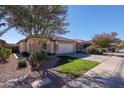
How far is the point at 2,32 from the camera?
487 inches

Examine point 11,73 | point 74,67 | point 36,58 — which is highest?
point 36,58

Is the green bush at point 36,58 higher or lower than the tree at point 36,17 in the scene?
lower

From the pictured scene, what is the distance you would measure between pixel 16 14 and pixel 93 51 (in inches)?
829

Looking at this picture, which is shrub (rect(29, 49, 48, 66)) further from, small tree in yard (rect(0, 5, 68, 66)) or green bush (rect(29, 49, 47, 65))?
small tree in yard (rect(0, 5, 68, 66))

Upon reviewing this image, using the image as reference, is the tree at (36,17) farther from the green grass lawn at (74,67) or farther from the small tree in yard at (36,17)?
the green grass lawn at (74,67)

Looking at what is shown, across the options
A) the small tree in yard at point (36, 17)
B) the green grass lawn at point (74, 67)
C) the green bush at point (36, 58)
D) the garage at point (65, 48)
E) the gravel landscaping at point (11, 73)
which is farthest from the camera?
the garage at point (65, 48)

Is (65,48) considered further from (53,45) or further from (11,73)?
(11,73)

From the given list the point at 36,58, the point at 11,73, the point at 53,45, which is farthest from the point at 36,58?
the point at 53,45

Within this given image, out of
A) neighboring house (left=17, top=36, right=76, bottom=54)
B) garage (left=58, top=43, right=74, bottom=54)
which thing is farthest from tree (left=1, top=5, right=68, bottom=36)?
garage (left=58, top=43, right=74, bottom=54)

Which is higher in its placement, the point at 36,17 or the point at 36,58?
the point at 36,17

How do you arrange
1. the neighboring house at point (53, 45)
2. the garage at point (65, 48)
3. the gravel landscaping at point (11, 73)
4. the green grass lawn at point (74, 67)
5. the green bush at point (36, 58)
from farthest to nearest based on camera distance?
the garage at point (65, 48)
the neighboring house at point (53, 45)
the green bush at point (36, 58)
the green grass lawn at point (74, 67)
the gravel landscaping at point (11, 73)

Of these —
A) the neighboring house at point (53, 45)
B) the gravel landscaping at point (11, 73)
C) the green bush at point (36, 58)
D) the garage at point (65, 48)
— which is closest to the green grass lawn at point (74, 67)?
the green bush at point (36, 58)
